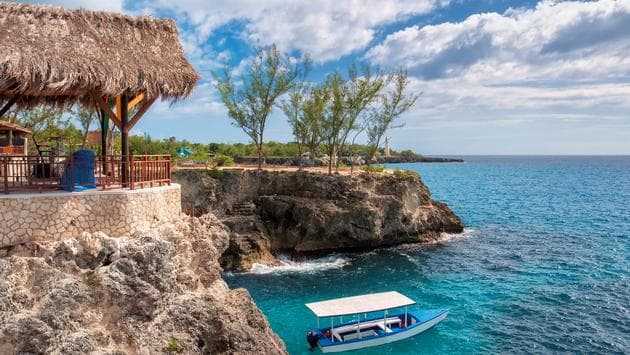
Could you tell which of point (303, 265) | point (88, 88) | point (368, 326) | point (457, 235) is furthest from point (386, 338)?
point (457, 235)

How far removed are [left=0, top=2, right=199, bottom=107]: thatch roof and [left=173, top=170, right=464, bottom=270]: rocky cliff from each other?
61.7ft

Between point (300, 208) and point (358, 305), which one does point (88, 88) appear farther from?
point (300, 208)

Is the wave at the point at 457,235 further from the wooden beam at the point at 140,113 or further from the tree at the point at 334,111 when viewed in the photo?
the wooden beam at the point at 140,113

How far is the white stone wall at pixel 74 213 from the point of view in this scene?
48.2ft

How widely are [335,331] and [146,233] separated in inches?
419

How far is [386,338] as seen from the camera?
22047mm

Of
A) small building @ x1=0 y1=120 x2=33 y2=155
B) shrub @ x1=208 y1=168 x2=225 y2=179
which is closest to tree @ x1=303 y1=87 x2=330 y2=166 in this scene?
shrub @ x1=208 y1=168 x2=225 y2=179

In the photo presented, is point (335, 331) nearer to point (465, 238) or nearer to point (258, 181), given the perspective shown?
point (258, 181)

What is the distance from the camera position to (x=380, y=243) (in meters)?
39.9

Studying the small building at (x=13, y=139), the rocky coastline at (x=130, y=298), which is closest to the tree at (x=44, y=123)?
the small building at (x=13, y=139)

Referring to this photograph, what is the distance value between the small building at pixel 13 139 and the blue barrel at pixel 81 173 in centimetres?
1140

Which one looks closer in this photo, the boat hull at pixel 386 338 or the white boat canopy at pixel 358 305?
the boat hull at pixel 386 338

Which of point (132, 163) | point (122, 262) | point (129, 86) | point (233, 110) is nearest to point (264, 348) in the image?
point (122, 262)

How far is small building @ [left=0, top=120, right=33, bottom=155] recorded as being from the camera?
25.2 meters
